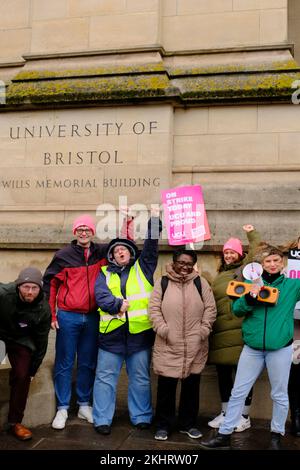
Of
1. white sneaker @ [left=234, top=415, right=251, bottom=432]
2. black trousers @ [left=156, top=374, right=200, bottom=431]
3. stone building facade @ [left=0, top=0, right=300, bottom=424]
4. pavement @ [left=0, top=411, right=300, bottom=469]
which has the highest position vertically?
stone building facade @ [left=0, top=0, right=300, bottom=424]

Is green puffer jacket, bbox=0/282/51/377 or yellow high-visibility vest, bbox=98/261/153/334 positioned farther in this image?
yellow high-visibility vest, bbox=98/261/153/334

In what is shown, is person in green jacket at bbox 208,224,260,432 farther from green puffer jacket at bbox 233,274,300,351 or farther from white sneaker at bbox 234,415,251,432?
green puffer jacket at bbox 233,274,300,351

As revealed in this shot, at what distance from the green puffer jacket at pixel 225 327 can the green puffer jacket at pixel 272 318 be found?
0.43 metres

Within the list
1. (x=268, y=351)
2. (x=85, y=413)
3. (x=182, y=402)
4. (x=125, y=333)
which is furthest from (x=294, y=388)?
(x=85, y=413)

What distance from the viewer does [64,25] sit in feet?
25.8

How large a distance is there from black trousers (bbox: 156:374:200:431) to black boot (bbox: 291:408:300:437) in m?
0.87

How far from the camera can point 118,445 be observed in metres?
4.73

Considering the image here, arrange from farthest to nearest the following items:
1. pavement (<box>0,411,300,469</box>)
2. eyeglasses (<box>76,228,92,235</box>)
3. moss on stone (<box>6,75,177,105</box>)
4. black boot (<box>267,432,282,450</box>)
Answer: moss on stone (<box>6,75,177,105</box>) → eyeglasses (<box>76,228,92,235</box>) → black boot (<box>267,432,282,450</box>) → pavement (<box>0,411,300,469</box>)

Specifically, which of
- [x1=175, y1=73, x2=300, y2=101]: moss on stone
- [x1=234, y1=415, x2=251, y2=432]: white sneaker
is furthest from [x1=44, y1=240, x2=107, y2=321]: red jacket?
[x1=175, y1=73, x2=300, y2=101]: moss on stone

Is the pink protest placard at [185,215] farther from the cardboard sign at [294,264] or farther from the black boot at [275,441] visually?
the black boot at [275,441]

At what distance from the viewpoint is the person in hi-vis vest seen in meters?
5.21
